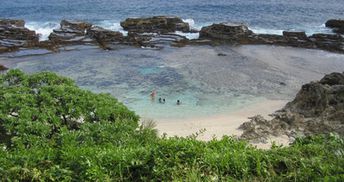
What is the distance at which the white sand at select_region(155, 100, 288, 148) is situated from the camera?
26911 mm

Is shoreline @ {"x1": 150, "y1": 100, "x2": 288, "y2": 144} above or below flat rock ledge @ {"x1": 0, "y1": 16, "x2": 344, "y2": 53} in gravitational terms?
below

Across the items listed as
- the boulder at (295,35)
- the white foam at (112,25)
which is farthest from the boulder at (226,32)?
the white foam at (112,25)

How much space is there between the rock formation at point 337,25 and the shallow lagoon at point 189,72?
11.9 m

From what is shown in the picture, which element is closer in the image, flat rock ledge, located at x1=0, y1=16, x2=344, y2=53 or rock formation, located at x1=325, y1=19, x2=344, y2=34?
flat rock ledge, located at x1=0, y1=16, x2=344, y2=53

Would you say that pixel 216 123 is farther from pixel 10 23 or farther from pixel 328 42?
pixel 10 23

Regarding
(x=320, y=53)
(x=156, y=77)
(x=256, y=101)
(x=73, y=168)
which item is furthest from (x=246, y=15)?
(x=73, y=168)

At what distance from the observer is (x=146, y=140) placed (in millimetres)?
14375

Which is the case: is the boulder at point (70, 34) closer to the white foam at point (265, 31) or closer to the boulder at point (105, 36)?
the boulder at point (105, 36)

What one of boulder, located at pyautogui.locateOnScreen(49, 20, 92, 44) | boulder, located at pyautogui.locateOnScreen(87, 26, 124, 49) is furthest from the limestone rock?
boulder, located at pyautogui.locateOnScreen(87, 26, 124, 49)

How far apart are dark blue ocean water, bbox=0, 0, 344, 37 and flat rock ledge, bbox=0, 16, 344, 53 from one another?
225 inches

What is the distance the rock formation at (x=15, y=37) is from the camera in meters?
51.8

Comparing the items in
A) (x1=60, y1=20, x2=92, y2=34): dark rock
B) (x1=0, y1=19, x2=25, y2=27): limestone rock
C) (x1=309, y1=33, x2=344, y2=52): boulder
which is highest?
(x1=0, y1=19, x2=25, y2=27): limestone rock

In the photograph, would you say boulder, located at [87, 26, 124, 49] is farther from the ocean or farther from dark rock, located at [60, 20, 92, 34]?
dark rock, located at [60, 20, 92, 34]

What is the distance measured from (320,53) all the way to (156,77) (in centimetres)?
2246
